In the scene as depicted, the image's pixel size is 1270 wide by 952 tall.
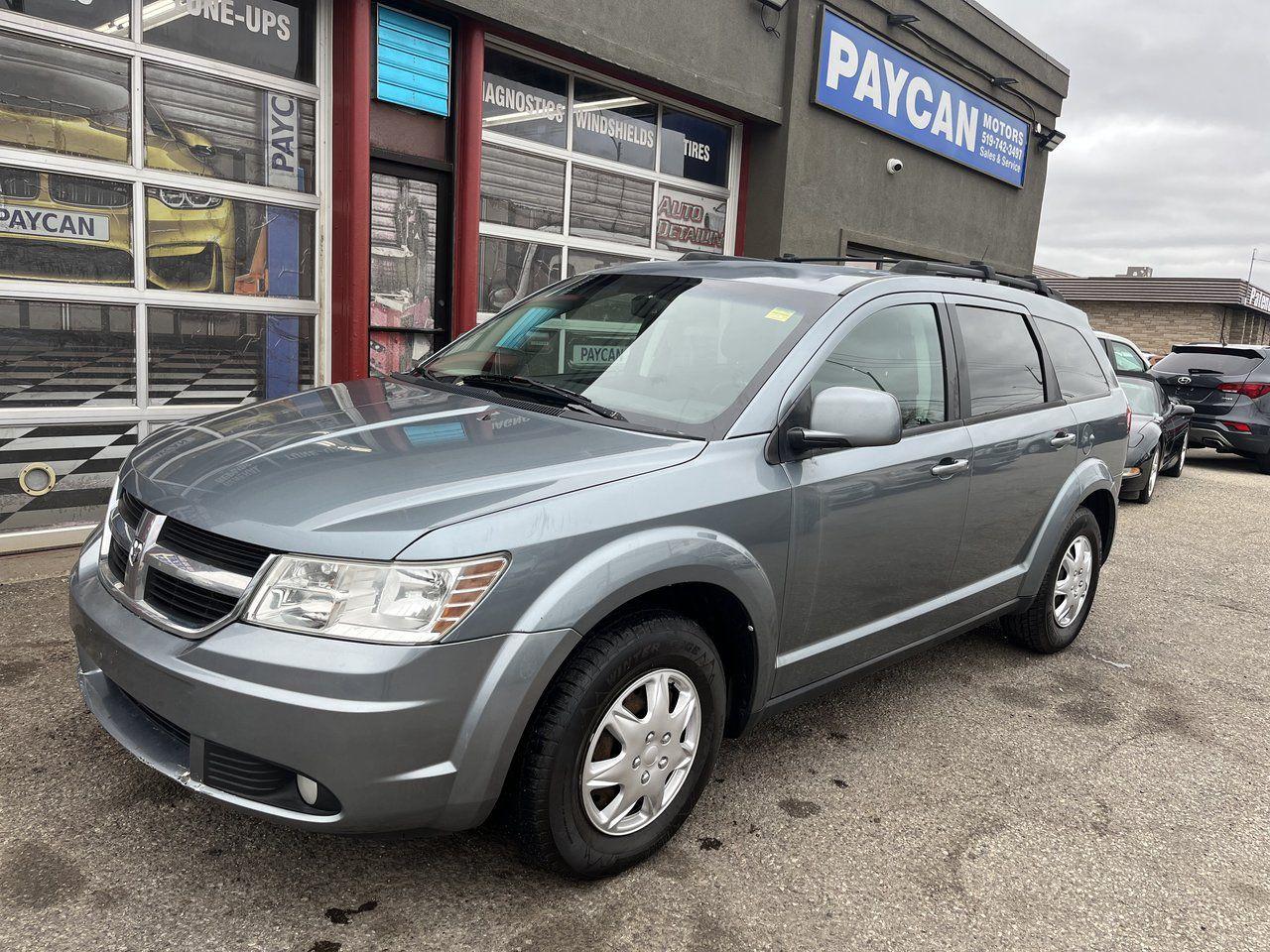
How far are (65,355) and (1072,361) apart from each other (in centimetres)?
554

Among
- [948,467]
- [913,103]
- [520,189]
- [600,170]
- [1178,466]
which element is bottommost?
[1178,466]

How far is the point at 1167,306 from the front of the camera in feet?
104

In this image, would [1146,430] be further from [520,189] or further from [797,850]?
[797,850]

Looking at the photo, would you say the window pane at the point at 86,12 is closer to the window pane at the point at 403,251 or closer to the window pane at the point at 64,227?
the window pane at the point at 64,227

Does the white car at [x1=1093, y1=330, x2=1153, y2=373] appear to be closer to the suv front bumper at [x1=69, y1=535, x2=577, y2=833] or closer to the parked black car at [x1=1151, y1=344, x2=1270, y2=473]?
the parked black car at [x1=1151, y1=344, x2=1270, y2=473]

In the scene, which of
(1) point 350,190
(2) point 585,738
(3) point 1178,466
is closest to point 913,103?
(3) point 1178,466

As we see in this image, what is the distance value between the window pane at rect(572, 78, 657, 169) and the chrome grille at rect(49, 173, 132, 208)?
3.76 metres

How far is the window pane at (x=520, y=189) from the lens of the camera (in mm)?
7523

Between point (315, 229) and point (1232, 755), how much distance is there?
19.7ft

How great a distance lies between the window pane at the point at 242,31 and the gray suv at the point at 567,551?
3.50 meters

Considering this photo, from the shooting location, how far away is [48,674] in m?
3.52

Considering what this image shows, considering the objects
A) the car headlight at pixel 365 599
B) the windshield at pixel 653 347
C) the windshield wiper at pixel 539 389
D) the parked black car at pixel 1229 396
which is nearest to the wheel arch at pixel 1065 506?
the windshield at pixel 653 347

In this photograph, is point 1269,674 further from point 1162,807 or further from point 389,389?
point 389,389

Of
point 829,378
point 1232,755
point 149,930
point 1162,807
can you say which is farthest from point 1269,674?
point 149,930
